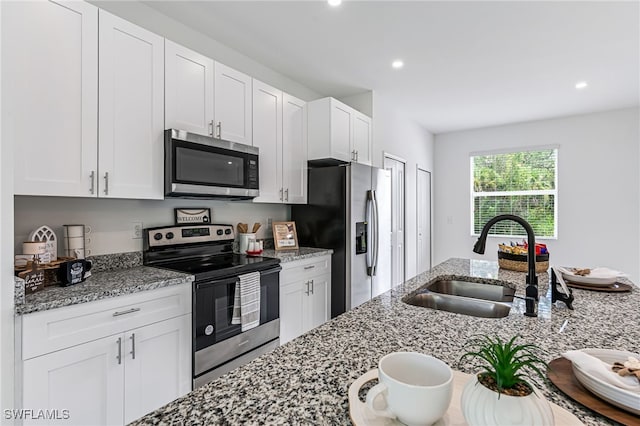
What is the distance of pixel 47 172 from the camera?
155 cm

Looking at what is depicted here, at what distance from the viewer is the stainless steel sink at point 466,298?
57.6 inches

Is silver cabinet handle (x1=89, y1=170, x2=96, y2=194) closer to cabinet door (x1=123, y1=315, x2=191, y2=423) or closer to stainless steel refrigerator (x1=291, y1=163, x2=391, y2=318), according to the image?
cabinet door (x1=123, y1=315, x2=191, y2=423)

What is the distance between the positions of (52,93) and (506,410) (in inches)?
83.1

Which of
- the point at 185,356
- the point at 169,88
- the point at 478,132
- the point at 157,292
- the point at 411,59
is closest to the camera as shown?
the point at 157,292

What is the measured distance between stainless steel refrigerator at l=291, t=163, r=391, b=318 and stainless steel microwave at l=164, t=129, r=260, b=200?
2.40ft

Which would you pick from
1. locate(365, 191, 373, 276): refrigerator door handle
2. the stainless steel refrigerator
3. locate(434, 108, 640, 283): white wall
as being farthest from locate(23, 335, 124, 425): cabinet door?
locate(434, 108, 640, 283): white wall

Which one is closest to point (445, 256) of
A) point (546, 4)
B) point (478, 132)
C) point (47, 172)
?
point (478, 132)

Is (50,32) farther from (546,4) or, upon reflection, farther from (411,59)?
Answer: (546,4)

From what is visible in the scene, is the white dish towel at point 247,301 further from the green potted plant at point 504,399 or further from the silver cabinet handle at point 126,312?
the green potted plant at point 504,399

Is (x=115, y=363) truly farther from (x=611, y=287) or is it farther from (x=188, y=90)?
(x=611, y=287)

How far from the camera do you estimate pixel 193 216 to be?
2523 mm

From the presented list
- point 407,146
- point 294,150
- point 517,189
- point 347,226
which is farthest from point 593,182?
point 294,150

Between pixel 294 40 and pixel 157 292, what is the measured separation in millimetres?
2241

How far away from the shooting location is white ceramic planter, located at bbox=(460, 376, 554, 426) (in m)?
0.46
